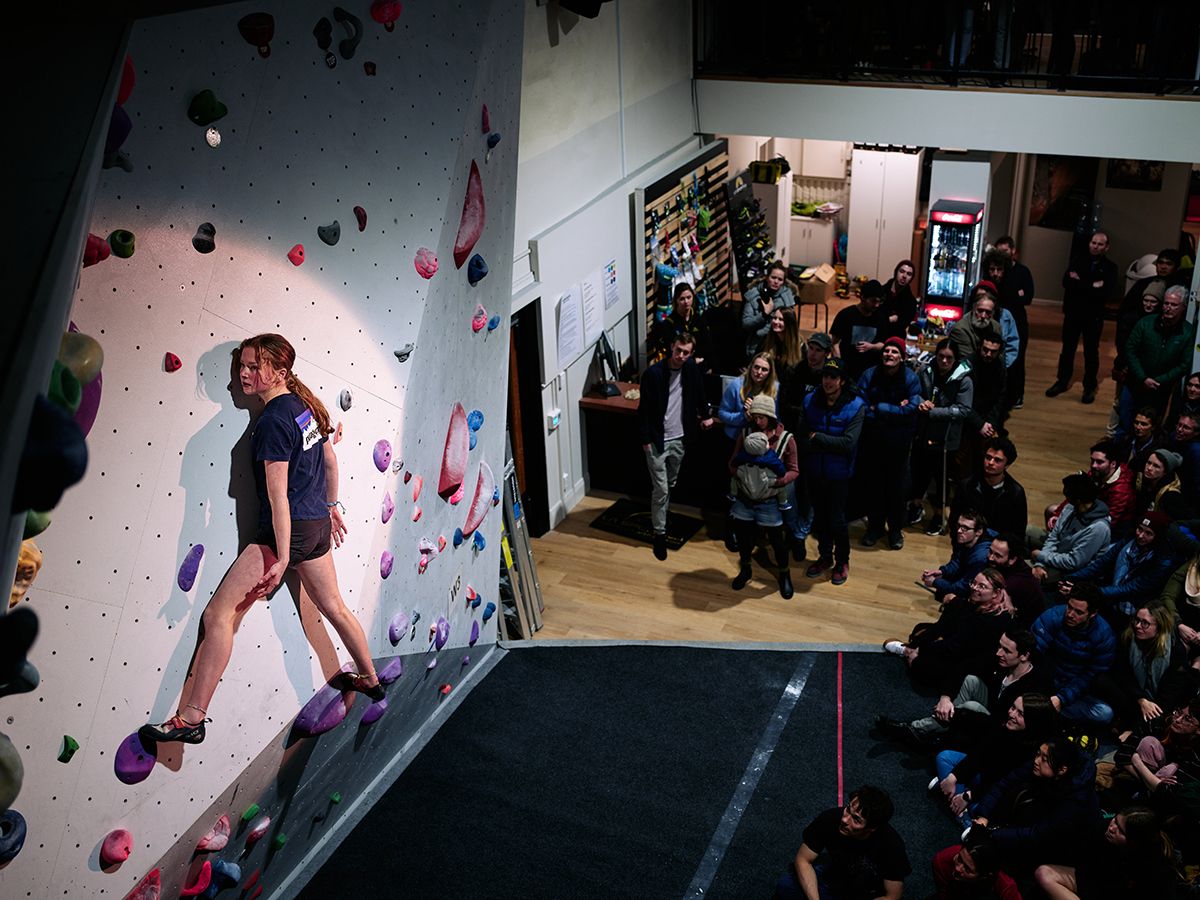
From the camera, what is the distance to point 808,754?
623 cm

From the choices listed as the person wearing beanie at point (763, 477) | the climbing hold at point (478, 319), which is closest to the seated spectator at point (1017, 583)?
the person wearing beanie at point (763, 477)

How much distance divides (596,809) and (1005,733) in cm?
197

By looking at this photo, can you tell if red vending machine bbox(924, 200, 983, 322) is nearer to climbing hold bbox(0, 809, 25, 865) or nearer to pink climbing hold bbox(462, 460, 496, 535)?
pink climbing hold bbox(462, 460, 496, 535)

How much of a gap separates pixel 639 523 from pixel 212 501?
217 inches

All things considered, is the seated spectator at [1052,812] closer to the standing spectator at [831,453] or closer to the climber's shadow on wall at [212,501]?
the standing spectator at [831,453]

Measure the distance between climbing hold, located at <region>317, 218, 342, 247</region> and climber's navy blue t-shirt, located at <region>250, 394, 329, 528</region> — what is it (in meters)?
0.53

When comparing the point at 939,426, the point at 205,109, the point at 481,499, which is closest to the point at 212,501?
the point at 205,109

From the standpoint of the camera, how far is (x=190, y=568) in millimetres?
3717

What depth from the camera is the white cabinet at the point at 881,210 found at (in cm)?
1305

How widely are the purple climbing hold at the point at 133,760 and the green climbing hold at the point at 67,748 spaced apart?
22 cm

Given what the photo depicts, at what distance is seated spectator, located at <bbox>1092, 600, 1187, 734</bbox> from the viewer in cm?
608

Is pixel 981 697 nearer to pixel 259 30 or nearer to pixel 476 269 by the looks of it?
pixel 476 269

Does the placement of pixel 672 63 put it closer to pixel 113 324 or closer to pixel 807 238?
pixel 807 238

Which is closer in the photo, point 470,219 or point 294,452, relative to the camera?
point 294,452
